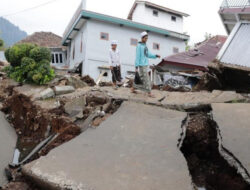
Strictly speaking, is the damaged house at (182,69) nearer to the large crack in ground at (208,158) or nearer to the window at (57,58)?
the large crack in ground at (208,158)

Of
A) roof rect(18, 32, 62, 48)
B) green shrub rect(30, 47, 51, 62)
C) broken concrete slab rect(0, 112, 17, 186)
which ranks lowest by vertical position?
broken concrete slab rect(0, 112, 17, 186)

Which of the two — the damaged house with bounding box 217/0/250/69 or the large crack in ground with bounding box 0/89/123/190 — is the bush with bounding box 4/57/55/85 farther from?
the damaged house with bounding box 217/0/250/69

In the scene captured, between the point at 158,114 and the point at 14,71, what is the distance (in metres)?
5.85

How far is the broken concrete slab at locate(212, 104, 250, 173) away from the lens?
2754 mm

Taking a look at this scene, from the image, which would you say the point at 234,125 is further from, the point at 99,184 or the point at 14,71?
the point at 14,71

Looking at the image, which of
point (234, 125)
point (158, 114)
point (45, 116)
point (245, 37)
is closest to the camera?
point (234, 125)

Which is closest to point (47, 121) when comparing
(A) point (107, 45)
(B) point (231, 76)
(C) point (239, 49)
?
(B) point (231, 76)

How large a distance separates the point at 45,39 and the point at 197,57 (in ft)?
47.9

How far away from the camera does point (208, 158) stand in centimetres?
323

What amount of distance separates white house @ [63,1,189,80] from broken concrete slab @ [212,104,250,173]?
11433 millimetres

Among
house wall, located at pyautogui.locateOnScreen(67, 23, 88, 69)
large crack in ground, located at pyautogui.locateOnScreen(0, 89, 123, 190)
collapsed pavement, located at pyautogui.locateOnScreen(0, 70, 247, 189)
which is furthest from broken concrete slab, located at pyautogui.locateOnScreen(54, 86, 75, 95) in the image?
house wall, located at pyautogui.locateOnScreen(67, 23, 88, 69)

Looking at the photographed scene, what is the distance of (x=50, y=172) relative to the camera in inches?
98.7

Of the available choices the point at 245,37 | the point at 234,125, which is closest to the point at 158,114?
the point at 234,125

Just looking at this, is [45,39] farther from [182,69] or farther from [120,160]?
[120,160]
